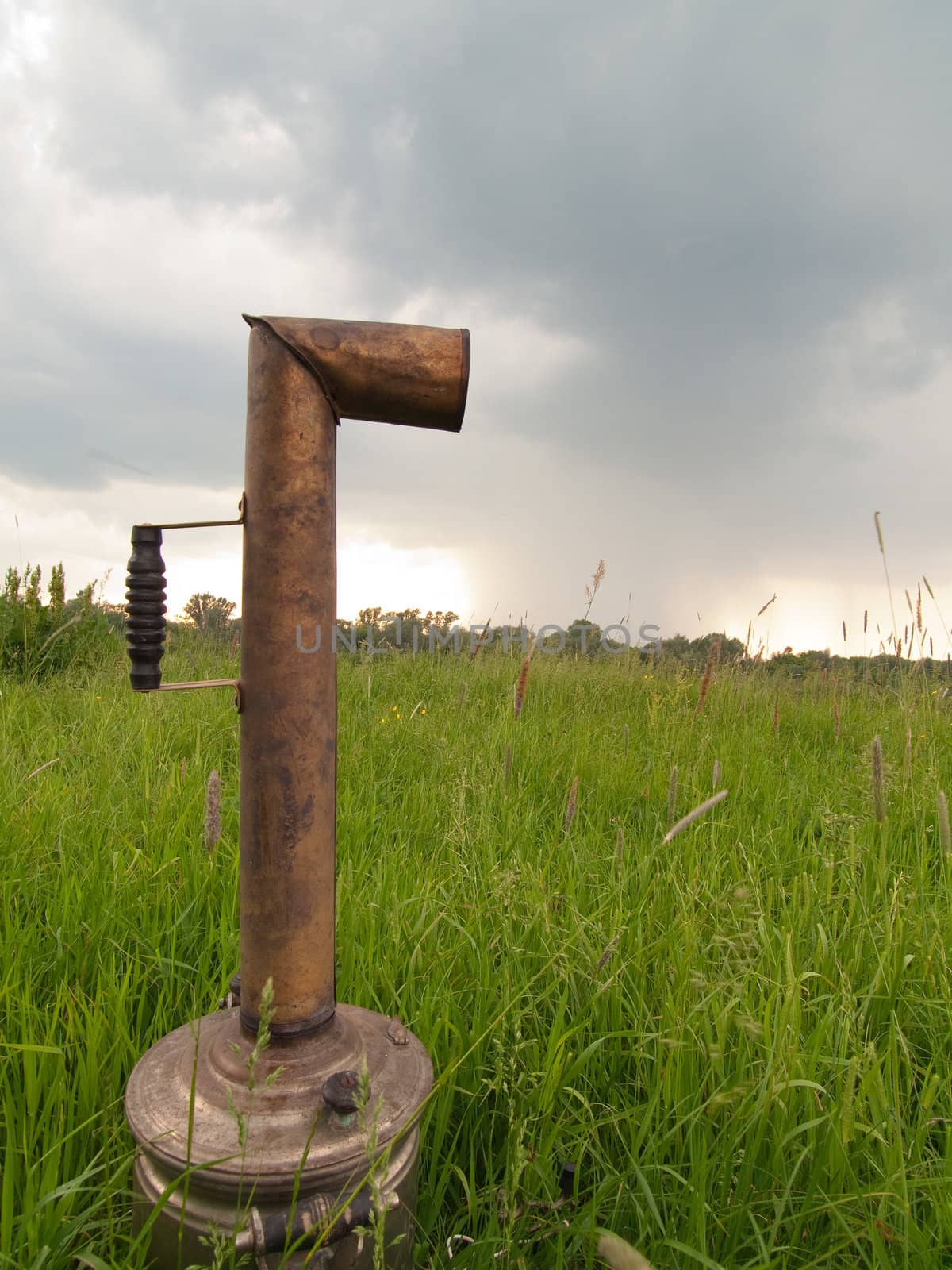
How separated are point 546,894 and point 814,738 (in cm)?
297

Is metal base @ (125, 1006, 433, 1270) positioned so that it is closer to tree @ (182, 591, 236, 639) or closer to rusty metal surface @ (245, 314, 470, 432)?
rusty metal surface @ (245, 314, 470, 432)

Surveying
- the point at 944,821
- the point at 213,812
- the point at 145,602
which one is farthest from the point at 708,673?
the point at 145,602

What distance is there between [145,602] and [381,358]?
0.53m

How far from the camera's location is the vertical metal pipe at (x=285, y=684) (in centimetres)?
119

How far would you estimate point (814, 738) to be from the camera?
4.56 m

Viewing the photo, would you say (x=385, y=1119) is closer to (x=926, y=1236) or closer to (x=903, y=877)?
(x=926, y=1236)

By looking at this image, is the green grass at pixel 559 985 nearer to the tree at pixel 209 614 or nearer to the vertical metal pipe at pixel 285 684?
the vertical metal pipe at pixel 285 684

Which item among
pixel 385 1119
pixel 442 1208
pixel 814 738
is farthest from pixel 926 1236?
pixel 814 738

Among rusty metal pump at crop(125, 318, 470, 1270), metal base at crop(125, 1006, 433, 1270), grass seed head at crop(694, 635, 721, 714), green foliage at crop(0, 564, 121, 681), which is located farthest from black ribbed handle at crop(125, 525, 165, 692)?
green foliage at crop(0, 564, 121, 681)

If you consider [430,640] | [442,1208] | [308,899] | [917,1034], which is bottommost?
[442,1208]

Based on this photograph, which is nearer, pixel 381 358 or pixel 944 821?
pixel 381 358

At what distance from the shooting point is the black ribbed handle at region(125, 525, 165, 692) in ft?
3.92

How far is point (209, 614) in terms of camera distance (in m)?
7.57

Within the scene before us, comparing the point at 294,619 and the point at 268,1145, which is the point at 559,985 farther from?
the point at 294,619
